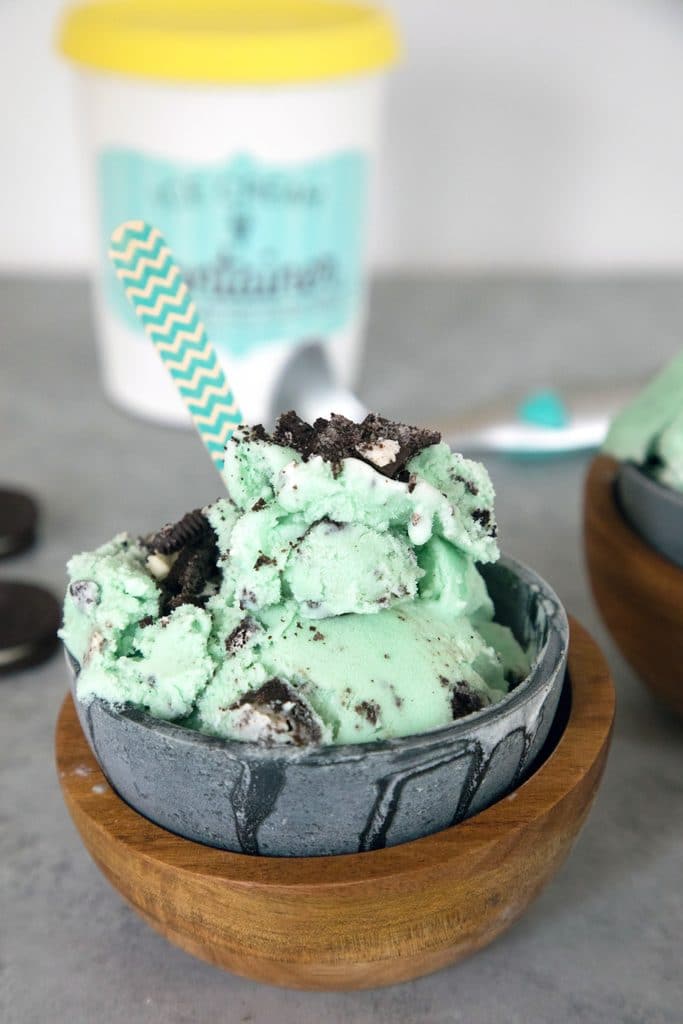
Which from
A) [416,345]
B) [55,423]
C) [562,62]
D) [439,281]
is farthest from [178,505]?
[562,62]

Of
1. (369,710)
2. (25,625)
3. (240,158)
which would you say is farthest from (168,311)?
(240,158)

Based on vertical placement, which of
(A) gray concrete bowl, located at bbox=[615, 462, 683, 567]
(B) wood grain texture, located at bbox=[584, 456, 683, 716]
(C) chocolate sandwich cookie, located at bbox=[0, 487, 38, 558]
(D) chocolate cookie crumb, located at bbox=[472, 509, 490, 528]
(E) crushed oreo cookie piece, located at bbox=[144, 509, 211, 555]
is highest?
(D) chocolate cookie crumb, located at bbox=[472, 509, 490, 528]

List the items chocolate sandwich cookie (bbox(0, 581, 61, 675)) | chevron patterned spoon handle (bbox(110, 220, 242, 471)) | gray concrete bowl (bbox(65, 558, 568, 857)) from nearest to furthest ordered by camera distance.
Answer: gray concrete bowl (bbox(65, 558, 568, 857))
chevron patterned spoon handle (bbox(110, 220, 242, 471))
chocolate sandwich cookie (bbox(0, 581, 61, 675))

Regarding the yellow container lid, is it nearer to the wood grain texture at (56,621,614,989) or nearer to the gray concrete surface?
the gray concrete surface

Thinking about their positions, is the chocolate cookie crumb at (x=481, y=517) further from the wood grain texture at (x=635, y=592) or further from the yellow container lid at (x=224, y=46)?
the yellow container lid at (x=224, y=46)

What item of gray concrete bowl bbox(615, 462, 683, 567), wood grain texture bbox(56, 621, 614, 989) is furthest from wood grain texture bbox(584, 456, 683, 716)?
wood grain texture bbox(56, 621, 614, 989)

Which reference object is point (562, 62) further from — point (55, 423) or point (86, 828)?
point (86, 828)

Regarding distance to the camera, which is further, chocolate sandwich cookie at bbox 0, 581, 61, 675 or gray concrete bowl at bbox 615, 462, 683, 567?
chocolate sandwich cookie at bbox 0, 581, 61, 675
